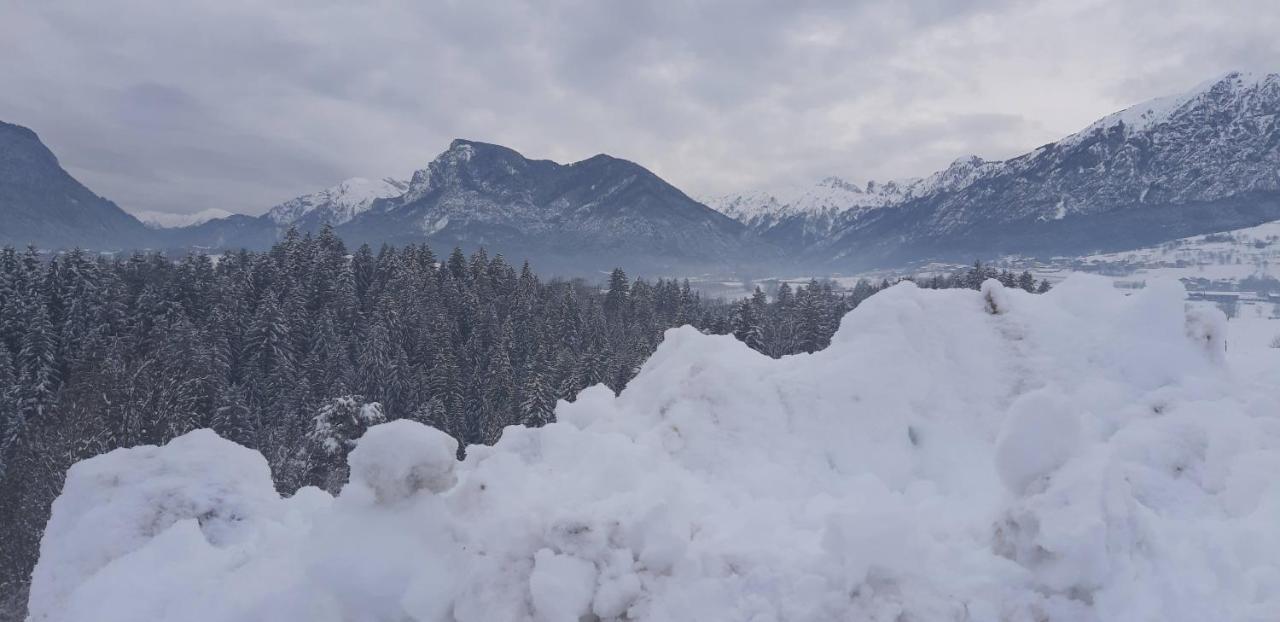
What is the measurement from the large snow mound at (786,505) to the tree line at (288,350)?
3059 cm

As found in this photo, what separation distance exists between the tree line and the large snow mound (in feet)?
100

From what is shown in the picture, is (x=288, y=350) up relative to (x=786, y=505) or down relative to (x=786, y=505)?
down

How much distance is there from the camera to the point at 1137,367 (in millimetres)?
7969

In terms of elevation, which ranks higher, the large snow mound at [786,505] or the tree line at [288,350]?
the large snow mound at [786,505]

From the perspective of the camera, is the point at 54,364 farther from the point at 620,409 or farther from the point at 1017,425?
the point at 1017,425

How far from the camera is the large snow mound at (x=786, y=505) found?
4980 millimetres

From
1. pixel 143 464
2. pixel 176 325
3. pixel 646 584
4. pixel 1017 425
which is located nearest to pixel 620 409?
pixel 646 584

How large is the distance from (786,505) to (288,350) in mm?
64991

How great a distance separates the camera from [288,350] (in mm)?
60406

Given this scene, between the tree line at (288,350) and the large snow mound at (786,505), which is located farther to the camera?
the tree line at (288,350)

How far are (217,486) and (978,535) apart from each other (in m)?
7.92

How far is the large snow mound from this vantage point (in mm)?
4980

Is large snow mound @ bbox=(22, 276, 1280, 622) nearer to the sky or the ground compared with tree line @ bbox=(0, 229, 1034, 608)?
nearer to the sky

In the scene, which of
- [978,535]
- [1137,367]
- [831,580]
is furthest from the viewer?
[1137,367]
